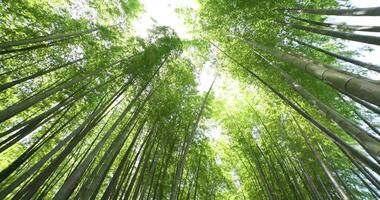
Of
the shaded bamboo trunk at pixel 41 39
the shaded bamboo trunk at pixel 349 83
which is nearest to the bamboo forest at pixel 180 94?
the shaded bamboo trunk at pixel 41 39

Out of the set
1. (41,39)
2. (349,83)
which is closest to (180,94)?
(41,39)

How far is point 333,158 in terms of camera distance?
5523 millimetres

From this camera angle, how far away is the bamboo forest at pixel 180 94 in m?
4.37

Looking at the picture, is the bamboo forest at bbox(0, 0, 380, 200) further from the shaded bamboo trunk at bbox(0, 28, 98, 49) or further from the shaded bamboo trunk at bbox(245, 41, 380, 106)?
the shaded bamboo trunk at bbox(245, 41, 380, 106)

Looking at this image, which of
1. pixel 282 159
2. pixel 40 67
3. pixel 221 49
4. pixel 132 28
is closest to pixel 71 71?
pixel 40 67

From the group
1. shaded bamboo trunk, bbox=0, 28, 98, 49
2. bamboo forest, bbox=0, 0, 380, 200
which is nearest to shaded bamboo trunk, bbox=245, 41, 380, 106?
bamboo forest, bbox=0, 0, 380, 200

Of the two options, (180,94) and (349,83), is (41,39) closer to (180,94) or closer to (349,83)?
(180,94)

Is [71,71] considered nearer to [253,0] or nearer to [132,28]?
[132,28]

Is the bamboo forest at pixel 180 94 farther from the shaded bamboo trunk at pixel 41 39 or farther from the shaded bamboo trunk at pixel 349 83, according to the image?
the shaded bamboo trunk at pixel 349 83

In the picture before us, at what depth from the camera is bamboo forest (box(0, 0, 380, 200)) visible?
4.37m

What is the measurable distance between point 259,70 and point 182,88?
6.22 feet

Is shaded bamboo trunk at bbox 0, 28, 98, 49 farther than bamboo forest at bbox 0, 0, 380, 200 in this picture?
No

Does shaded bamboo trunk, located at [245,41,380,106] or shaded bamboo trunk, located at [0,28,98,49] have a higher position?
shaded bamboo trunk, located at [0,28,98,49]

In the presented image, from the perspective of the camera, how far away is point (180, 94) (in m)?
6.36
